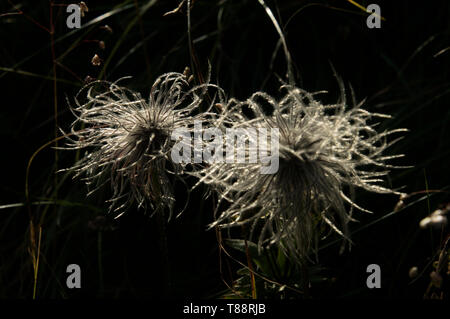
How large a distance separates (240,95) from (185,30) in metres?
0.37

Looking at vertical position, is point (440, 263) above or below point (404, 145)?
below

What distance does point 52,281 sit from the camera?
1.96 metres

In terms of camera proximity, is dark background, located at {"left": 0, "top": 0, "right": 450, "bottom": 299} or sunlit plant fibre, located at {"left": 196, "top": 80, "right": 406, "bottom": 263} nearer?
sunlit plant fibre, located at {"left": 196, "top": 80, "right": 406, "bottom": 263}

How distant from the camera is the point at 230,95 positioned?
6.96ft

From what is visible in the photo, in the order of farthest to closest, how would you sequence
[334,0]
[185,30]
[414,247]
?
[185,30]
[334,0]
[414,247]

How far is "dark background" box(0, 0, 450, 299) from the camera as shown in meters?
1.85

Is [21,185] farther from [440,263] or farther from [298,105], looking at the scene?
[440,263]

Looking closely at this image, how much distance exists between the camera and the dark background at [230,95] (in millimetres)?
1853

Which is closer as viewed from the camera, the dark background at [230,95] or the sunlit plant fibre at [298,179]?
the sunlit plant fibre at [298,179]

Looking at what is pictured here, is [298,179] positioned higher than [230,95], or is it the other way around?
[230,95]

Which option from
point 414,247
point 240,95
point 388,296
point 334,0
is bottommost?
point 388,296

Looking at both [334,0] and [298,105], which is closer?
[298,105]

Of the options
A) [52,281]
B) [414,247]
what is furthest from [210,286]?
[414,247]

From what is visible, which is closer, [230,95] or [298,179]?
[298,179]
